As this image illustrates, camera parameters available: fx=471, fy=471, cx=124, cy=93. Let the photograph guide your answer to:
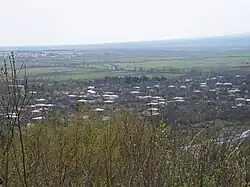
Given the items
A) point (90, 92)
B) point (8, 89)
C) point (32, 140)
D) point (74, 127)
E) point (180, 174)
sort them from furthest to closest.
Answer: point (90, 92)
point (74, 127)
point (32, 140)
point (180, 174)
point (8, 89)

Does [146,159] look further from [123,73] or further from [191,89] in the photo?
[123,73]

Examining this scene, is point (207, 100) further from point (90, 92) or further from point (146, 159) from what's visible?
point (146, 159)

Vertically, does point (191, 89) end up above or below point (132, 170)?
below

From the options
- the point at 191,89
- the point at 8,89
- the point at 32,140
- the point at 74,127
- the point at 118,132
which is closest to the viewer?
the point at 8,89

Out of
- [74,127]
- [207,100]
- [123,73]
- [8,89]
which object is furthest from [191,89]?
[8,89]

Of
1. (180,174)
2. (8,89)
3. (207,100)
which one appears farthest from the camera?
(207,100)

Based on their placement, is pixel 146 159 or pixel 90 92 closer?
pixel 146 159

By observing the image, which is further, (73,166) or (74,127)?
(74,127)

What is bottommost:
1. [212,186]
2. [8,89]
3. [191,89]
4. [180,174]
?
[191,89]

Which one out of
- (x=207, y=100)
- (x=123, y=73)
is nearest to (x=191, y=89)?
(x=207, y=100)
